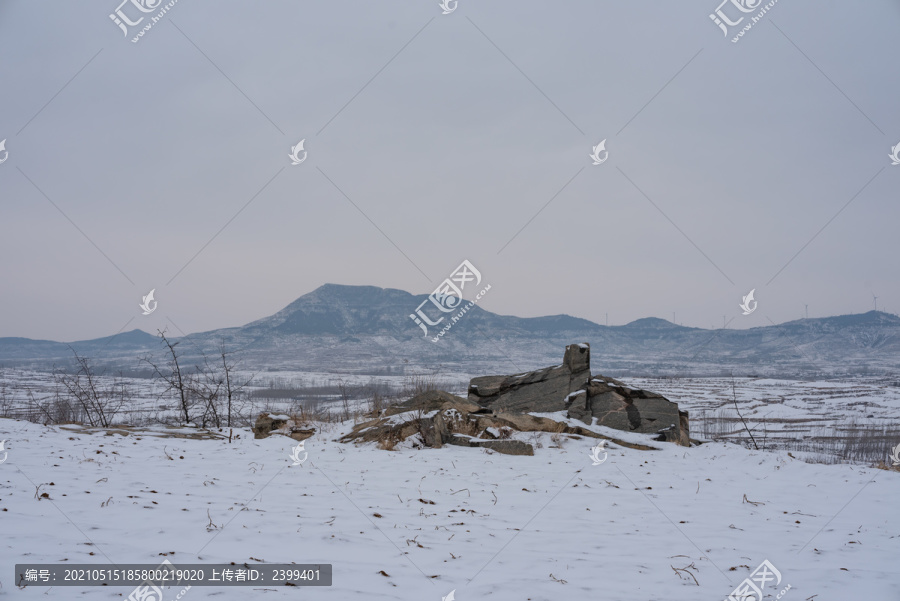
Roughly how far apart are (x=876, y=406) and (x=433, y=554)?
5345 centimetres

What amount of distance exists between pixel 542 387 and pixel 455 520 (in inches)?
334

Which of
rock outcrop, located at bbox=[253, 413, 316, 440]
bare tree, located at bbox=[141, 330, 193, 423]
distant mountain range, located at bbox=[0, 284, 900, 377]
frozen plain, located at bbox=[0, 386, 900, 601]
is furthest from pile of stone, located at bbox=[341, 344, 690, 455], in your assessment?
distant mountain range, located at bbox=[0, 284, 900, 377]

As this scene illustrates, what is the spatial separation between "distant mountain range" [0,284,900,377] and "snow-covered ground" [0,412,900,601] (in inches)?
3753

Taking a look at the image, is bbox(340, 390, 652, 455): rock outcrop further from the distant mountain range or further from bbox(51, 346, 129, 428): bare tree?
the distant mountain range

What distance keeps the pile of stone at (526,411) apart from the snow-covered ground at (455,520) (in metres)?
1.30

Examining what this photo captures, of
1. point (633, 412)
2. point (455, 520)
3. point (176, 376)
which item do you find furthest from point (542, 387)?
point (176, 376)

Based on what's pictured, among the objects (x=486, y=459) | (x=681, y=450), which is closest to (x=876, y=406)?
(x=681, y=450)

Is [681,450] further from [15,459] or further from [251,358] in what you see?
[251,358]

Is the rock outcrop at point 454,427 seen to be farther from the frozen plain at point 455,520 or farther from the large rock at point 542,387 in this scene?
the large rock at point 542,387

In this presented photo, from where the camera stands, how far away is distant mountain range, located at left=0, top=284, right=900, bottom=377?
119 metres

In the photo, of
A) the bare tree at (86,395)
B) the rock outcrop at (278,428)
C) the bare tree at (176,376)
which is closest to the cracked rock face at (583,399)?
the rock outcrop at (278,428)

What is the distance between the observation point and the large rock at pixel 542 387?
1316cm

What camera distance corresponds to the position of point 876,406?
4403cm

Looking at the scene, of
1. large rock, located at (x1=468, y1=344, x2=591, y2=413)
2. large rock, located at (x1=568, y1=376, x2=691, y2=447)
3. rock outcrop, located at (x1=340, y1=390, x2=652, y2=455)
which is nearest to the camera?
rock outcrop, located at (x1=340, y1=390, x2=652, y2=455)
